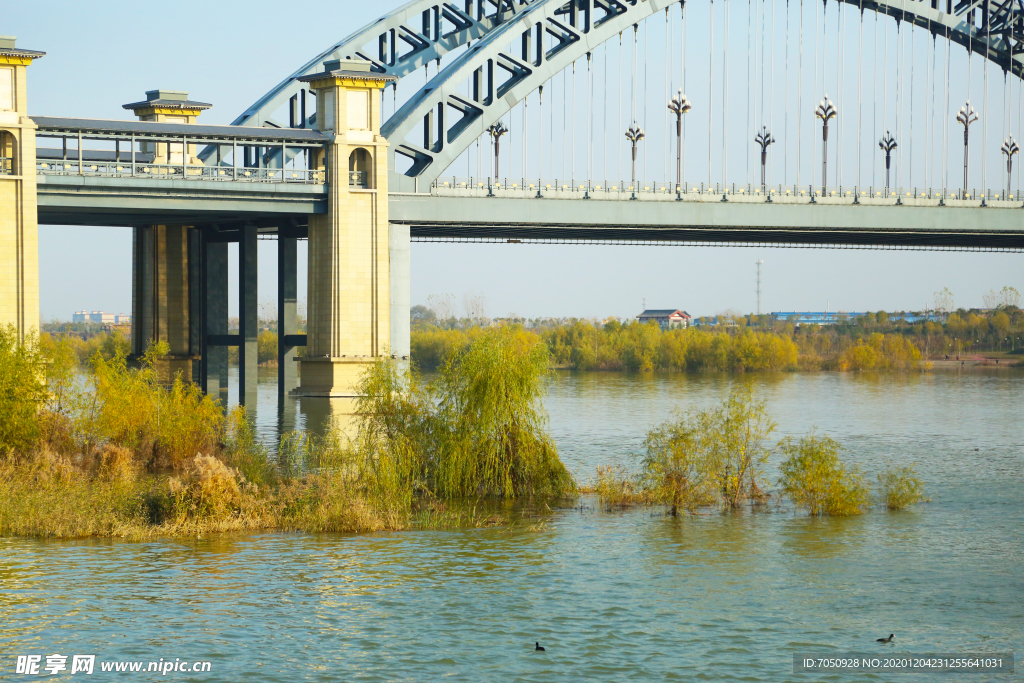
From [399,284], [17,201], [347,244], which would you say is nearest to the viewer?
[17,201]

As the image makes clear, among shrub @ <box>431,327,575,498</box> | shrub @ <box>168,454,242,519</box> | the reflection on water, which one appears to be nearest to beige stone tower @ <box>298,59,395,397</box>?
shrub @ <box>431,327,575,498</box>

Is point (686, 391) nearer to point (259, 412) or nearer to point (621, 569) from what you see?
point (259, 412)

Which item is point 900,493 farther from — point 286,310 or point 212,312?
point 212,312

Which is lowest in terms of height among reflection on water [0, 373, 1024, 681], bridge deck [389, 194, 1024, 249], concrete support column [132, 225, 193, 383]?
reflection on water [0, 373, 1024, 681]

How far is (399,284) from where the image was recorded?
49688mm

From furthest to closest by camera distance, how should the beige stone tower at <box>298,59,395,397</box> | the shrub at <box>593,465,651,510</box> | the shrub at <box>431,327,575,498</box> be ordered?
the beige stone tower at <box>298,59,395,397</box> → the shrub at <box>593,465,651,510</box> → the shrub at <box>431,327,575,498</box>

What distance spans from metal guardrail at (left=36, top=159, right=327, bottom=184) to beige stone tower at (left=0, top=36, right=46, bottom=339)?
146cm

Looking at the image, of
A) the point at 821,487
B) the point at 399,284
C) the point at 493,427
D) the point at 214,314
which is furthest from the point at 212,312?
the point at 821,487

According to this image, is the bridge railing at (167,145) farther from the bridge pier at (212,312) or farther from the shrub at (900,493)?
the shrub at (900,493)

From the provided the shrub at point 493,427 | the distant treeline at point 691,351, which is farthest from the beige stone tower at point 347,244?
the distant treeline at point 691,351

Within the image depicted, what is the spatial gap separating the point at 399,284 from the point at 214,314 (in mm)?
10957

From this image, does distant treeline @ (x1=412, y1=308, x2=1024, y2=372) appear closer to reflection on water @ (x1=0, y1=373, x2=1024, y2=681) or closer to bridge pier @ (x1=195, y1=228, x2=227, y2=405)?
bridge pier @ (x1=195, y1=228, x2=227, y2=405)

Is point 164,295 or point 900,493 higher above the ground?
point 164,295

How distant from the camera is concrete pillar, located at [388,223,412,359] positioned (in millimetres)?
49625
